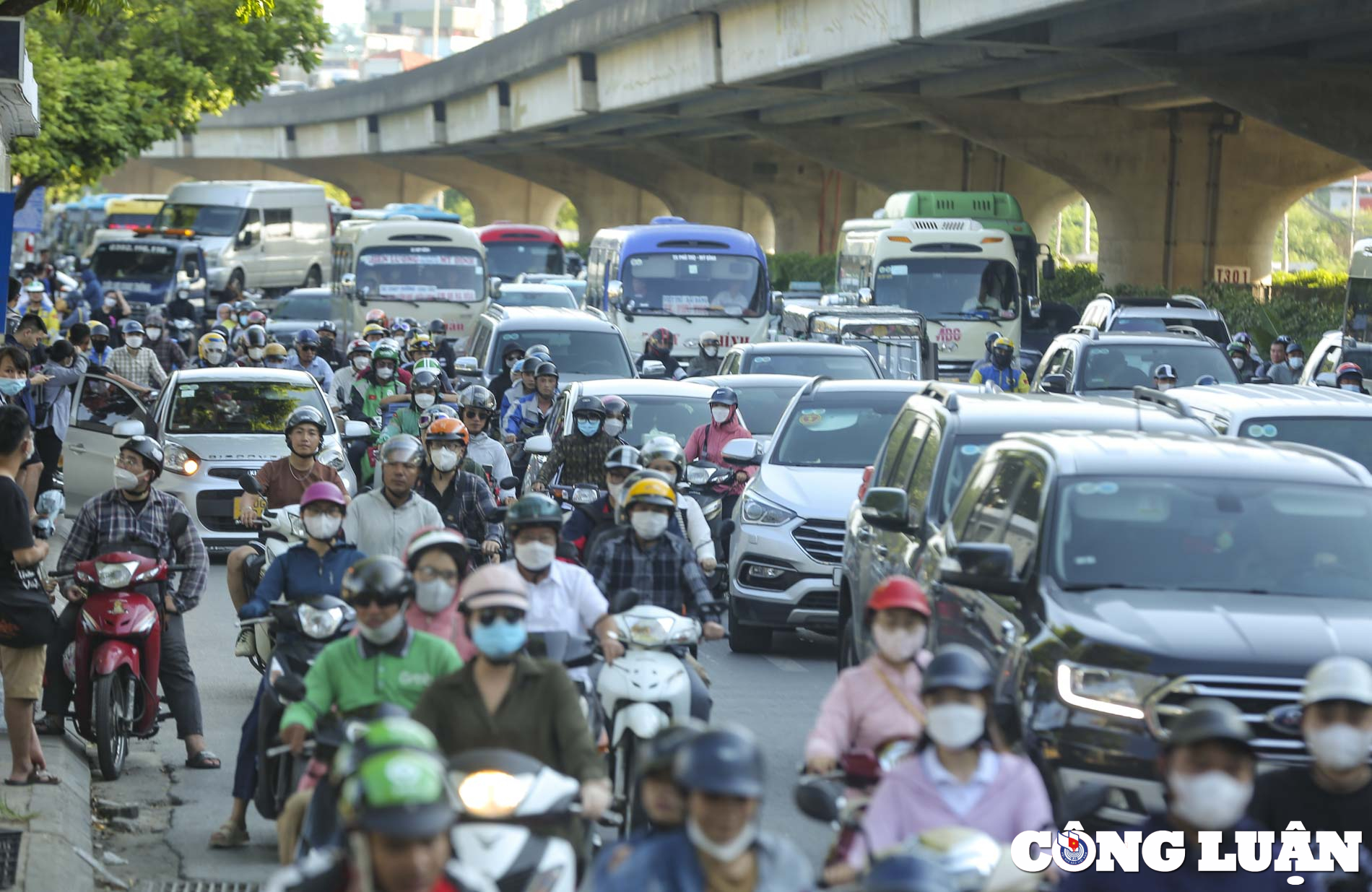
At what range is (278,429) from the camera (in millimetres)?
18250

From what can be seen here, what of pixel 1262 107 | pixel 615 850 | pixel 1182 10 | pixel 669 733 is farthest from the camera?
pixel 1262 107

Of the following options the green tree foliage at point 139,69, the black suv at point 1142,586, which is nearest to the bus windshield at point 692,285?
the green tree foliage at point 139,69

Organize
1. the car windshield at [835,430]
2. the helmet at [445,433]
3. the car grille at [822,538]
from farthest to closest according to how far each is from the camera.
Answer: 1. the car windshield at [835,430]
2. the car grille at [822,538]
3. the helmet at [445,433]

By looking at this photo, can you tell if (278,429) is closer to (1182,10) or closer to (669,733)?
(669,733)

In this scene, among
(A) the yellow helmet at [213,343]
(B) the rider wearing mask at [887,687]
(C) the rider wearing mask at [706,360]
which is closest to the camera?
(B) the rider wearing mask at [887,687]

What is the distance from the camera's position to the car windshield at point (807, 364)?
20625 mm

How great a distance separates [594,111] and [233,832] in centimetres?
4510

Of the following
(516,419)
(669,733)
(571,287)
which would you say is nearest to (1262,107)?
(571,287)

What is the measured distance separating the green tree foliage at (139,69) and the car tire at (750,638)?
16218 millimetres

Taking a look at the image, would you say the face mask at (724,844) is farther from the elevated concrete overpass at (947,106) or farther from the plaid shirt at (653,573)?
the elevated concrete overpass at (947,106)

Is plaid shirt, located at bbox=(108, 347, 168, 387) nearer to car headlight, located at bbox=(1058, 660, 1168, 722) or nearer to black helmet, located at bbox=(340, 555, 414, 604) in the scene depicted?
black helmet, located at bbox=(340, 555, 414, 604)

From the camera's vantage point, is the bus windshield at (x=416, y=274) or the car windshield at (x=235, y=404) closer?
the car windshield at (x=235, y=404)

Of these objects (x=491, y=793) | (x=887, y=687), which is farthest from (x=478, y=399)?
(x=491, y=793)

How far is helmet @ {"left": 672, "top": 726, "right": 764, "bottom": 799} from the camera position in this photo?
15.3 ft
